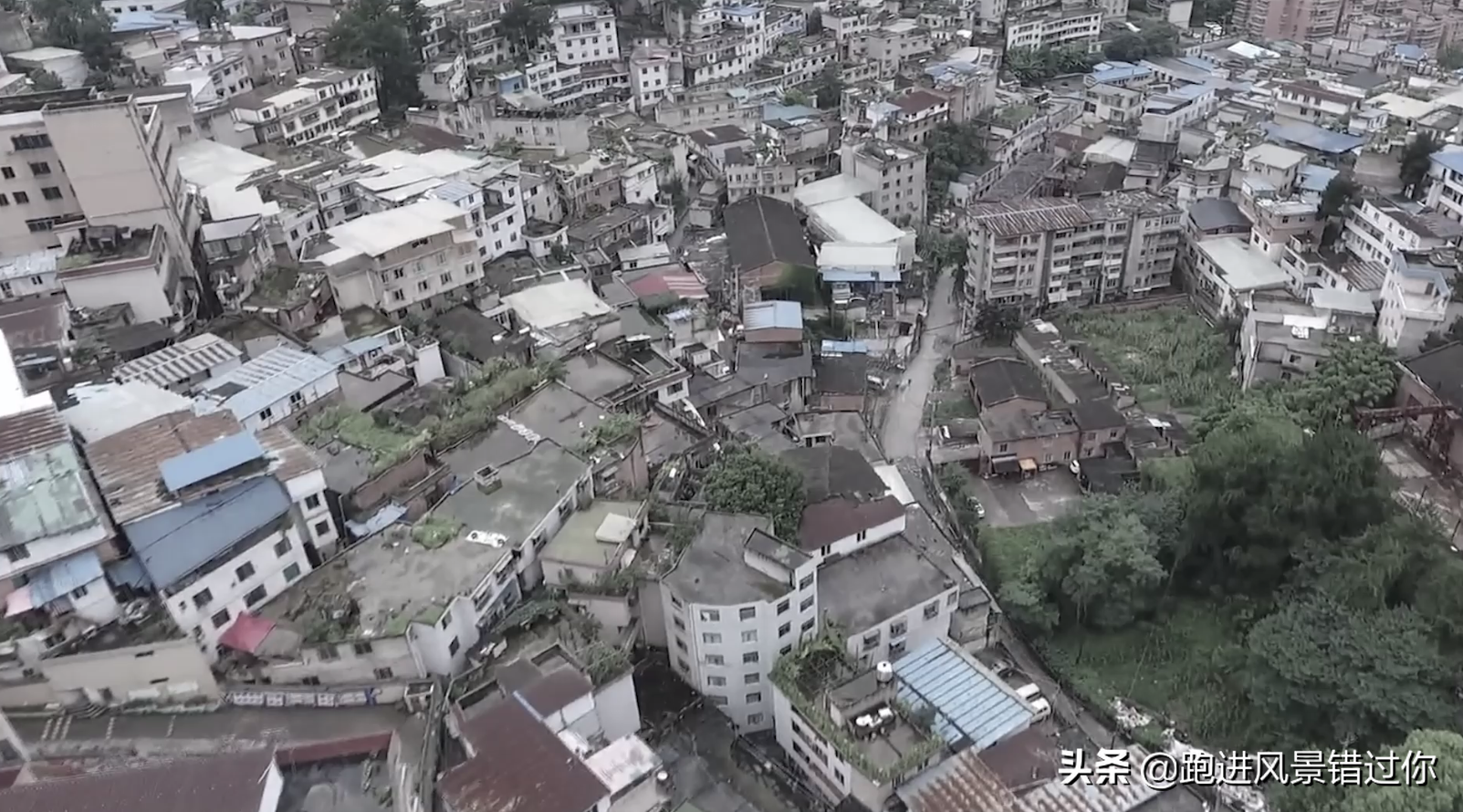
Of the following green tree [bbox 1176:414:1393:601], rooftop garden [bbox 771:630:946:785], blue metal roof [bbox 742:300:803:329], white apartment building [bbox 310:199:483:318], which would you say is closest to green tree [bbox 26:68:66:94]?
white apartment building [bbox 310:199:483:318]

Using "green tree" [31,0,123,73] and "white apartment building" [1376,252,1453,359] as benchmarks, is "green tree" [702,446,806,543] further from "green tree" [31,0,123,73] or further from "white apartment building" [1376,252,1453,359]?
"green tree" [31,0,123,73]

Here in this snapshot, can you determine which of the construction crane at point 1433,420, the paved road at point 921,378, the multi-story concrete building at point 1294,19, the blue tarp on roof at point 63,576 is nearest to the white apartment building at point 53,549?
the blue tarp on roof at point 63,576

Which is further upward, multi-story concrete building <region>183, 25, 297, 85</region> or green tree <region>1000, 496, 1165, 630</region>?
multi-story concrete building <region>183, 25, 297, 85</region>

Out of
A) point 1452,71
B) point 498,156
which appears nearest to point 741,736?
point 498,156

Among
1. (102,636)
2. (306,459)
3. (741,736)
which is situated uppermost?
(306,459)

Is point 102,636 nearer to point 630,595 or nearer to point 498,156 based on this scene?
point 630,595
